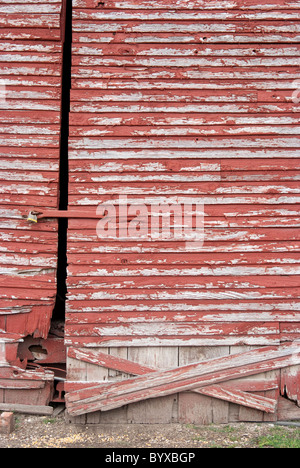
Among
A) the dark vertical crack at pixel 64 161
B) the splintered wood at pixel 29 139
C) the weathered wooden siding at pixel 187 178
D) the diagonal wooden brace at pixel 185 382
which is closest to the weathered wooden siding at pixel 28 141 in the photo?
the splintered wood at pixel 29 139

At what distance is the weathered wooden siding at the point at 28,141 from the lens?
13.4ft

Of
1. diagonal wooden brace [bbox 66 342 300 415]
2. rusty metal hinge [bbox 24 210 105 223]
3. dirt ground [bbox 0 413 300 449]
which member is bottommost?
dirt ground [bbox 0 413 300 449]

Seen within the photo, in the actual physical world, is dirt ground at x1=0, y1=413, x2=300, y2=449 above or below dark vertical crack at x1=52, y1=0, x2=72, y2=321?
below

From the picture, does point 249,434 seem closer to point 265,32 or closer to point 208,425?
point 208,425

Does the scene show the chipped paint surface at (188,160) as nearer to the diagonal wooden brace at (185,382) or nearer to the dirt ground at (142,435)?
the diagonal wooden brace at (185,382)

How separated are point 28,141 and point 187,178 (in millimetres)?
1613

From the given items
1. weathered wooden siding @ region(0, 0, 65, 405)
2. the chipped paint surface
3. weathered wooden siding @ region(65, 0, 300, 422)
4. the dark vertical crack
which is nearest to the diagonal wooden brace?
weathered wooden siding @ region(65, 0, 300, 422)

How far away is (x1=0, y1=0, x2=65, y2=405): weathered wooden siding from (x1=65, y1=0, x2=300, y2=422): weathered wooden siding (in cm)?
22

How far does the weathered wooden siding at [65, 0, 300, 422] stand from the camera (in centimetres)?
409

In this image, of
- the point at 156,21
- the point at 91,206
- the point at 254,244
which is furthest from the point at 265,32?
the point at 91,206

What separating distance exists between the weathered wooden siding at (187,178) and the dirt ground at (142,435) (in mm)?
129

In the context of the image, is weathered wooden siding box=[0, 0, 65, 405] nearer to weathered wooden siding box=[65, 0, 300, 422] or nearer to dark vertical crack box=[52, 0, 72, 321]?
weathered wooden siding box=[65, 0, 300, 422]

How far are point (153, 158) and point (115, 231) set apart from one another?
81cm

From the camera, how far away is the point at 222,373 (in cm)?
409
